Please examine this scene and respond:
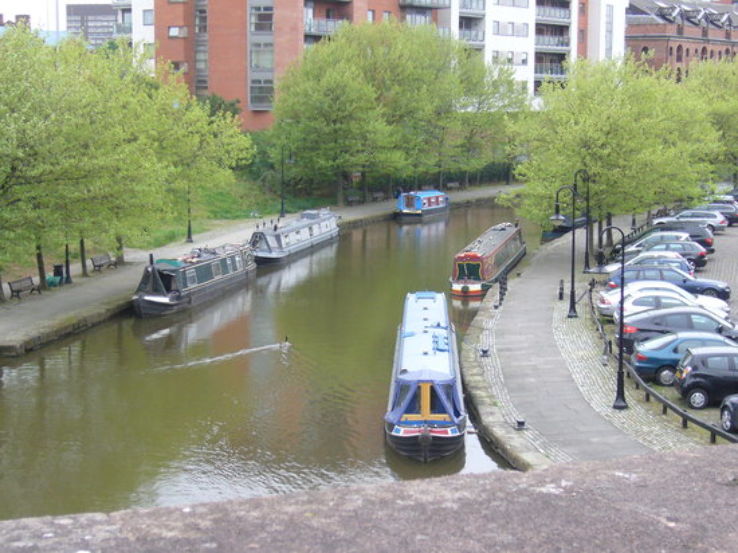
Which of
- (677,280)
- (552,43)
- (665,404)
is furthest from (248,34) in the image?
(665,404)

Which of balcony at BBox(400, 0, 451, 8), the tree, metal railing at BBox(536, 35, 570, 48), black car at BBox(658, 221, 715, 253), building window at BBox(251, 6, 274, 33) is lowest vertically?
black car at BBox(658, 221, 715, 253)

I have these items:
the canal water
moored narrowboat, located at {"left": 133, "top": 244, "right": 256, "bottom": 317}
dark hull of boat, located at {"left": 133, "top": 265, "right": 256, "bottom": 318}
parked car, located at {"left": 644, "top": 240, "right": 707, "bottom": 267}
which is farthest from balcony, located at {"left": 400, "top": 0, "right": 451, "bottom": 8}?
the canal water

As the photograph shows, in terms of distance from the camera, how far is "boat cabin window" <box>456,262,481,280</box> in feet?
134

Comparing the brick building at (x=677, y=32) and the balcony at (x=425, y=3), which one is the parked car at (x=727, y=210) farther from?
the brick building at (x=677, y=32)

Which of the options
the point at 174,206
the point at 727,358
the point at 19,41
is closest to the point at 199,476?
the point at 727,358

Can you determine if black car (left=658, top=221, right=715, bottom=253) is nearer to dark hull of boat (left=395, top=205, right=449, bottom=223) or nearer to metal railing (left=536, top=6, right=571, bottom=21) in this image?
dark hull of boat (left=395, top=205, right=449, bottom=223)

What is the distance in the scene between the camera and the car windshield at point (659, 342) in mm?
25438

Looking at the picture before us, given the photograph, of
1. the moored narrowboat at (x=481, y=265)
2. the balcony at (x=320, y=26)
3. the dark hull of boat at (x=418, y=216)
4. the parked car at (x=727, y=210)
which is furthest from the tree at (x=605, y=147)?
the balcony at (x=320, y=26)

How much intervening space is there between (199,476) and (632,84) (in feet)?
106

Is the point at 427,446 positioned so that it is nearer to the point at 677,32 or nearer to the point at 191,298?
the point at 191,298

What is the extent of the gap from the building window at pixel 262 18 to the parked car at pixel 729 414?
2284 inches

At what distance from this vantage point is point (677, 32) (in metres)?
110

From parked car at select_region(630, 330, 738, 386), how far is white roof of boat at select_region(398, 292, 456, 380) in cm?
472

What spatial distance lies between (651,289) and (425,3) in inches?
2252
